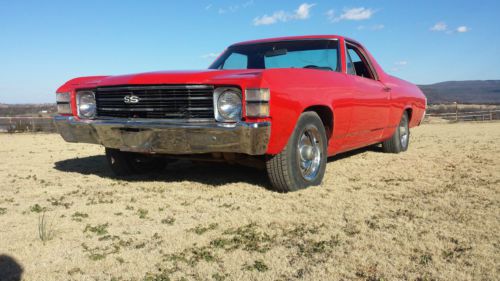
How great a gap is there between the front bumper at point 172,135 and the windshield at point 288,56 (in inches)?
65.3

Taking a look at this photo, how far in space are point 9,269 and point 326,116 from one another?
2.92m

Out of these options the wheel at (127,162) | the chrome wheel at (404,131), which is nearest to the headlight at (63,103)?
the wheel at (127,162)

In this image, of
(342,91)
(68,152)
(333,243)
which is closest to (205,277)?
(333,243)

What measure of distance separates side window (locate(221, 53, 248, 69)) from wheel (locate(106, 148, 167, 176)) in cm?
136

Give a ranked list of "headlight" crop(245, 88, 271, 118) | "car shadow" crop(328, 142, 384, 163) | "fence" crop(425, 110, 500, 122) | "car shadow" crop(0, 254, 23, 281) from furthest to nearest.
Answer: "fence" crop(425, 110, 500, 122) → "car shadow" crop(328, 142, 384, 163) → "headlight" crop(245, 88, 271, 118) → "car shadow" crop(0, 254, 23, 281)

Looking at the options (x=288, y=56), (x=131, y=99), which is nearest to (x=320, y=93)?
(x=288, y=56)

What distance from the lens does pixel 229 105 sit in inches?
134

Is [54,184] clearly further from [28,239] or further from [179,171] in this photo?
[28,239]

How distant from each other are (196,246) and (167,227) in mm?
445

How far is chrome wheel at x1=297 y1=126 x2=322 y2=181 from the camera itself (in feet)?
13.0

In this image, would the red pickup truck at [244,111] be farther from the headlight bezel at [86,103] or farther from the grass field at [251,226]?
the grass field at [251,226]

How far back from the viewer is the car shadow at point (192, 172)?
4482 mm

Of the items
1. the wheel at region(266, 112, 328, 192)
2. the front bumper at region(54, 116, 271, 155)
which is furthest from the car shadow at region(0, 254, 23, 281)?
the wheel at region(266, 112, 328, 192)

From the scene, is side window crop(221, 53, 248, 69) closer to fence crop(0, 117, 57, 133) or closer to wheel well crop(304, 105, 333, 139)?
wheel well crop(304, 105, 333, 139)
